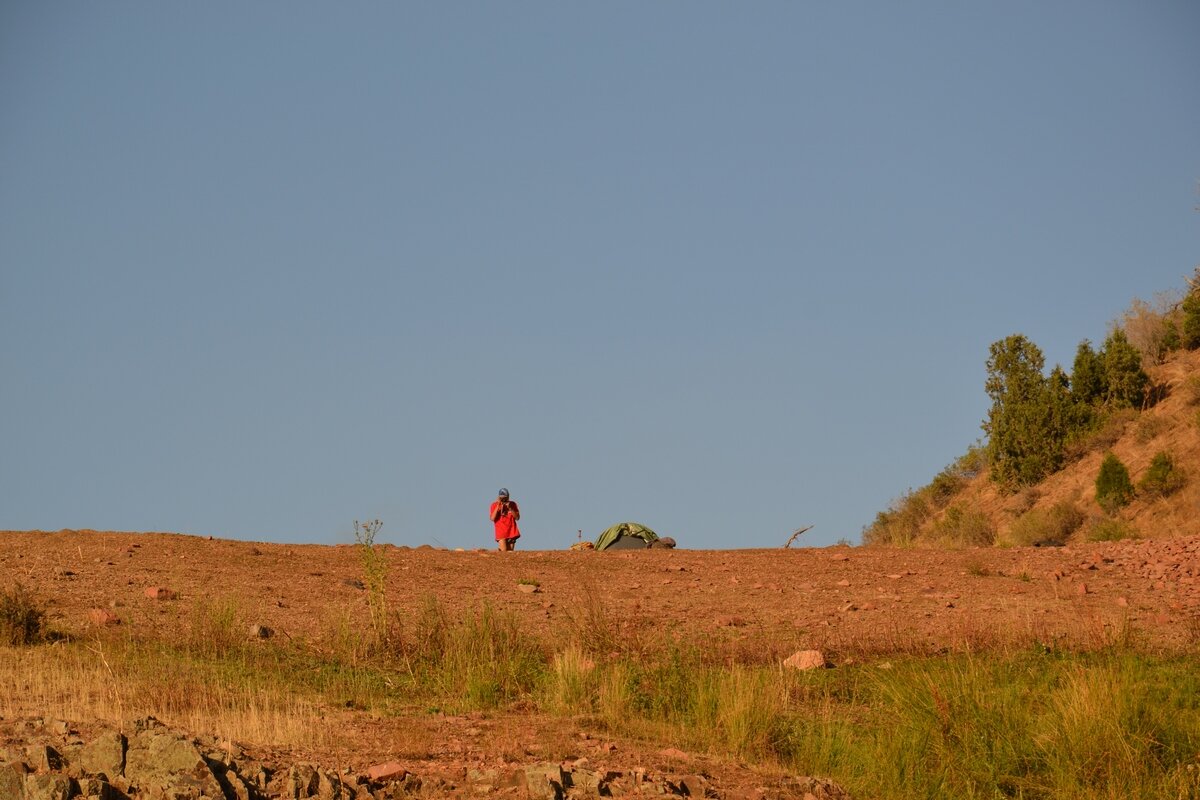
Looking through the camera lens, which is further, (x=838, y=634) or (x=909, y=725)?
(x=838, y=634)

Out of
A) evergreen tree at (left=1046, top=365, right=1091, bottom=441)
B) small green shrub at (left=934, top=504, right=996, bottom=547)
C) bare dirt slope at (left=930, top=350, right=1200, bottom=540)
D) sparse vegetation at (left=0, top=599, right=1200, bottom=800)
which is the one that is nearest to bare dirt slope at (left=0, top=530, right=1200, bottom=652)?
sparse vegetation at (left=0, top=599, right=1200, bottom=800)

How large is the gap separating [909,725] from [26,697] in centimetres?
665

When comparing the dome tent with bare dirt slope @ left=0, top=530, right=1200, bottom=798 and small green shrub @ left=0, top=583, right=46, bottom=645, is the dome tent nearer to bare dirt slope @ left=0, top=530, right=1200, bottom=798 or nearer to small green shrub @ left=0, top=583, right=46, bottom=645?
bare dirt slope @ left=0, top=530, right=1200, bottom=798

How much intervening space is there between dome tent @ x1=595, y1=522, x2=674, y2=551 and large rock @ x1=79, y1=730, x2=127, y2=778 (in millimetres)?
16192

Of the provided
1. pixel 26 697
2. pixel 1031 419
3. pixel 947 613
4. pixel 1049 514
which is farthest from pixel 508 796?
pixel 1031 419

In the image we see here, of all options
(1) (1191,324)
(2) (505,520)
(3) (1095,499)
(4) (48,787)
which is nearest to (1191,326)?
(1) (1191,324)

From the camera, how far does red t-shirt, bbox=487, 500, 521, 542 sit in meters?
21.1

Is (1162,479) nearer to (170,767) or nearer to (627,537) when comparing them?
(627,537)

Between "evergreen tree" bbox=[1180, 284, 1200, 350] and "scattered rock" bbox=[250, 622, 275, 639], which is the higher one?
"evergreen tree" bbox=[1180, 284, 1200, 350]

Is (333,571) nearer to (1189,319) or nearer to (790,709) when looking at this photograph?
(790,709)

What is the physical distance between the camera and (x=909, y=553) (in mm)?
19047

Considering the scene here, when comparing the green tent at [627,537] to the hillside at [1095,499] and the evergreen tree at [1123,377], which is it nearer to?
the hillside at [1095,499]

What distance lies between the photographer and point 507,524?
69.3 feet

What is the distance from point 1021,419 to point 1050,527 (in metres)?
5.39
